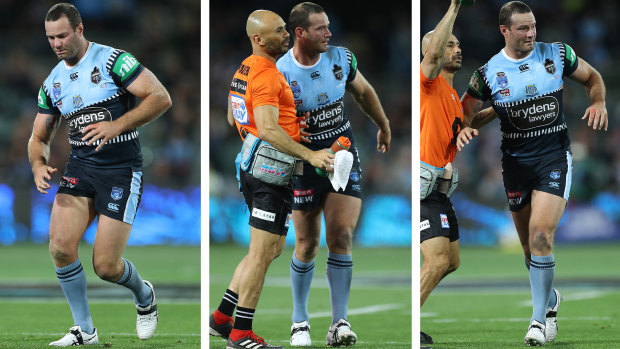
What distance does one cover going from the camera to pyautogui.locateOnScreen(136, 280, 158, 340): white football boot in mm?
6883

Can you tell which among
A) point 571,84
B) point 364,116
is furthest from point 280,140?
point 571,84

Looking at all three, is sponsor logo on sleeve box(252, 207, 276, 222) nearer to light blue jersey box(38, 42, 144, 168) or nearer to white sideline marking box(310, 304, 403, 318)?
light blue jersey box(38, 42, 144, 168)

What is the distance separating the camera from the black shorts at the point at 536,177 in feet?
22.1

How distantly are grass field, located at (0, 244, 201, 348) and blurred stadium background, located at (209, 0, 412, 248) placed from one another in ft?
5.86

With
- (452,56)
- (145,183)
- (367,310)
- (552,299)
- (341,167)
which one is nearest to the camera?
(341,167)

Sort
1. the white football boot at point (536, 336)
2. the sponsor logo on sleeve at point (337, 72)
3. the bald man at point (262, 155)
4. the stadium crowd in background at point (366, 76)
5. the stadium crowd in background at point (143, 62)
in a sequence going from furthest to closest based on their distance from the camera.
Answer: the stadium crowd in background at point (366, 76) < the stadium crowd in background at point (143, 62) < the sponsor logo on sleeve at point (337, 72) < the white football boot at point (536, 336) < the bald man at point (262, 155)

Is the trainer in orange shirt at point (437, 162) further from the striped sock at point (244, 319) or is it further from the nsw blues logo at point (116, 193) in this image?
the nsw blues logo at point (116, 193)

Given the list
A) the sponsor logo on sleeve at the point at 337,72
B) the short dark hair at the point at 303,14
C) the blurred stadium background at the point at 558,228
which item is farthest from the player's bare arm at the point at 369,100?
the blurred stadium background at the point at 558,228

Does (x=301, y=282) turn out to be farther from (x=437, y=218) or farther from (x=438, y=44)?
(x=438, y=44)

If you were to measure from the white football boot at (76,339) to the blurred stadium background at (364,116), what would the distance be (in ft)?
32.4

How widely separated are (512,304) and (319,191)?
3494mm

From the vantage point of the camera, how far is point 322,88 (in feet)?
22.7

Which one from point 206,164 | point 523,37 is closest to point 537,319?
point 523,37

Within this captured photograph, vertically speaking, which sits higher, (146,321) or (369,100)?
(369,100)
